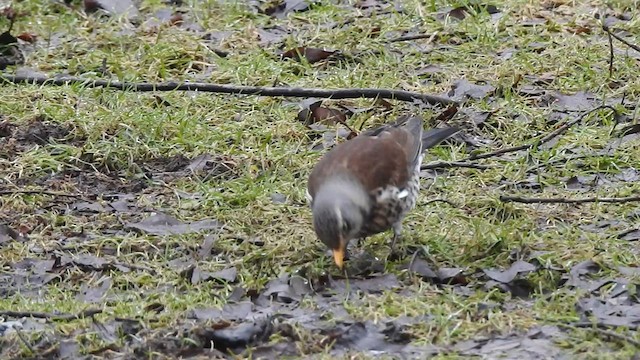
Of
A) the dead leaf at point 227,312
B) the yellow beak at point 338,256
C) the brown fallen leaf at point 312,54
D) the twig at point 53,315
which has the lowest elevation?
the brown fallen leaf at point 312,54

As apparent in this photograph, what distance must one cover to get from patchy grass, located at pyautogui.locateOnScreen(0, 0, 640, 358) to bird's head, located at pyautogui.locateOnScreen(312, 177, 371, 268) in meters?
0.21

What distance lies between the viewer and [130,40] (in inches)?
348

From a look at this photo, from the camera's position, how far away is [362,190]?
18.2 ft

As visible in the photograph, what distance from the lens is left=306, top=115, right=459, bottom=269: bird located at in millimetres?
5395

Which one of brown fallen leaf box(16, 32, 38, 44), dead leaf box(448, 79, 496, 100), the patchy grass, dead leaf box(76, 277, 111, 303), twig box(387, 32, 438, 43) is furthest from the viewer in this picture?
brown fallen leaf box(16, 32, 38, 44)

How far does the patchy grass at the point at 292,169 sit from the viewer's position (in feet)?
17.4

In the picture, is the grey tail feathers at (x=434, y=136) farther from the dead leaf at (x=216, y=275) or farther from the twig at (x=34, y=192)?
the twig at (x=34, y=192)

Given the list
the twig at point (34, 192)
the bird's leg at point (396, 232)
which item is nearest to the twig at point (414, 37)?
the twig at point (34, 192)

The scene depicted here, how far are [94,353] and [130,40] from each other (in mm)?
4275

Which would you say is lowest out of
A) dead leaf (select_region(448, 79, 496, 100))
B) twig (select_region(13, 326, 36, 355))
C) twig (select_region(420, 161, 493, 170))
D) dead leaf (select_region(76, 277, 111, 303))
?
dead leaf (select_region(448, 79, 496, 100))

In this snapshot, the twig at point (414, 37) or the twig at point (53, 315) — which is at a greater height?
the twig at point (53, 315)

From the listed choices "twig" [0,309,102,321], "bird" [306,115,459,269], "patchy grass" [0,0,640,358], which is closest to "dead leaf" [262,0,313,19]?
"patchy grass" [0,0,640,358]

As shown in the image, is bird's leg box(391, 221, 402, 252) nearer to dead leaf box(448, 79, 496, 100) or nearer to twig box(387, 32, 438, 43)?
dead leaf box(448, 79, 496, 100)

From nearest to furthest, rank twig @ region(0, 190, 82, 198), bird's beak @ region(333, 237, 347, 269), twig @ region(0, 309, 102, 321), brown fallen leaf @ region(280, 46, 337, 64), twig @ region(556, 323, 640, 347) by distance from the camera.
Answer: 1. twig @ region(556, 323, 640, 347)
2. twig @ region(0, 309, 102, 321)
3. bird's beak @ region(333, 237, 347, 269)
4. twig @ region(0, 190, 82, 198)
5. brown fallen leaf @ region(280, 46, 337, 64)
